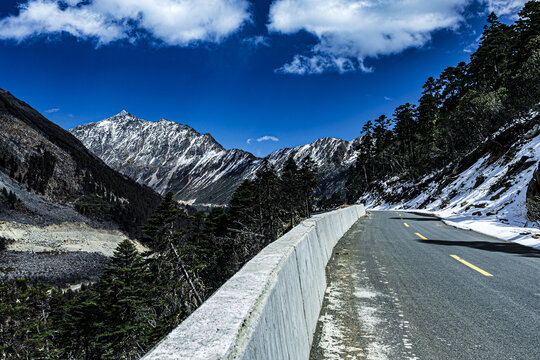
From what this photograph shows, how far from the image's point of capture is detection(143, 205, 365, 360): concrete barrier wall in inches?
46.4

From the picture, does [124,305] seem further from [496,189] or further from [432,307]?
[496,189]

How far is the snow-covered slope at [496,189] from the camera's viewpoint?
1303 centimetres

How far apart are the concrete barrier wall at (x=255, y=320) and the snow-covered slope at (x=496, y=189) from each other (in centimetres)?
986

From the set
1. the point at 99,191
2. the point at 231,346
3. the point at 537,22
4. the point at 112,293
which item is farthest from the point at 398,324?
the point at 99,191

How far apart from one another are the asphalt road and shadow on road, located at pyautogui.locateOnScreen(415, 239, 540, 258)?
324 millimetres

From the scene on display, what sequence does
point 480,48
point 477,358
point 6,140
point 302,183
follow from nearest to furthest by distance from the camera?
point 477,358, point 302,183, point 480,48, point 6,140

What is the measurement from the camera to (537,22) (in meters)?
35.1

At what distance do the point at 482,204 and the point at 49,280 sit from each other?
85.6 metres

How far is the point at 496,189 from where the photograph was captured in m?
19.2

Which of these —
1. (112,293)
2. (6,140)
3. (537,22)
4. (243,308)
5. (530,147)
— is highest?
(6,140)

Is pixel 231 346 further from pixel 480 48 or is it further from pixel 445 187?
pixel 480 48

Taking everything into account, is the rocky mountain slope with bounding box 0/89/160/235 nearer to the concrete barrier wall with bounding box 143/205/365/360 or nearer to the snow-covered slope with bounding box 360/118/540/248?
the snow-covered slope with bounding box 360/118/540/248

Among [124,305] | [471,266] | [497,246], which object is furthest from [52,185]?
[471,266]

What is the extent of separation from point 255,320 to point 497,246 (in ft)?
34.1
